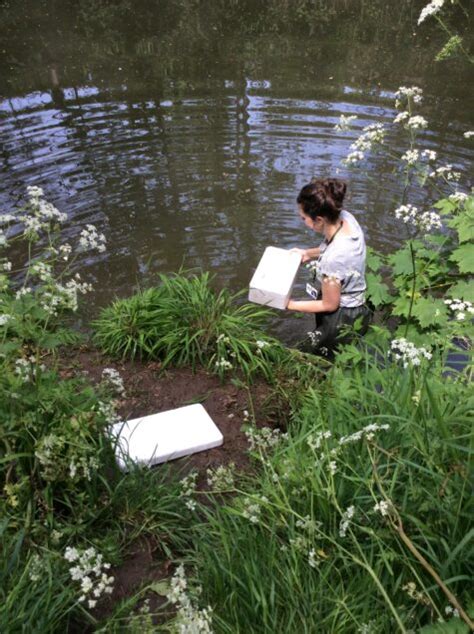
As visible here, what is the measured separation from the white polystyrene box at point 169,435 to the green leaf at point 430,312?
5.50ft

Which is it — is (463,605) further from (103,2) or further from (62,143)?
(103,2)

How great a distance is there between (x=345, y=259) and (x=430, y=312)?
71 centimetres

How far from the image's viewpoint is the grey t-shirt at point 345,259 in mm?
3885

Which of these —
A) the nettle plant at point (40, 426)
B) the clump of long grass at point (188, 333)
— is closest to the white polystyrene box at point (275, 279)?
the clump of long grass at point (188, 333)

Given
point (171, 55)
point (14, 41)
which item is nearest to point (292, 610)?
point (171, 55)

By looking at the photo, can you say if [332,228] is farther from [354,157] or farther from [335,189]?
[354,157]

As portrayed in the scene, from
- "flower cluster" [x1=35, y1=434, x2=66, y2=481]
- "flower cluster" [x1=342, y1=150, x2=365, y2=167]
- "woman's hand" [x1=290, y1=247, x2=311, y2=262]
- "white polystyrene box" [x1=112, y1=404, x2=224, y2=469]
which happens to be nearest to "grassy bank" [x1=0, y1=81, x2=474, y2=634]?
"flower cluster" [x1=35, y1=434, x2=66, y2=481]

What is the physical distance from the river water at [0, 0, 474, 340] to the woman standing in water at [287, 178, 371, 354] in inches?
41.7

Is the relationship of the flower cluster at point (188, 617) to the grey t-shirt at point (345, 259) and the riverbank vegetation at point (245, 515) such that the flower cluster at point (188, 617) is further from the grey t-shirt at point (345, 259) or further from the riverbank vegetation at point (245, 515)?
the grey t-shirt at point (345, 259)

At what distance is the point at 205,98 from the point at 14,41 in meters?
5.03

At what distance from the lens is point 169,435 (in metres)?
3.18

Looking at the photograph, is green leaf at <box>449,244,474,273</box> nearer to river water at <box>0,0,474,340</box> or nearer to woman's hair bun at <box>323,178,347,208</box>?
woman's hair bun at <box>323,178,347,208</box>

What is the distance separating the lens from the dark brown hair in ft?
12.6

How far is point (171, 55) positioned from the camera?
33.8ft
